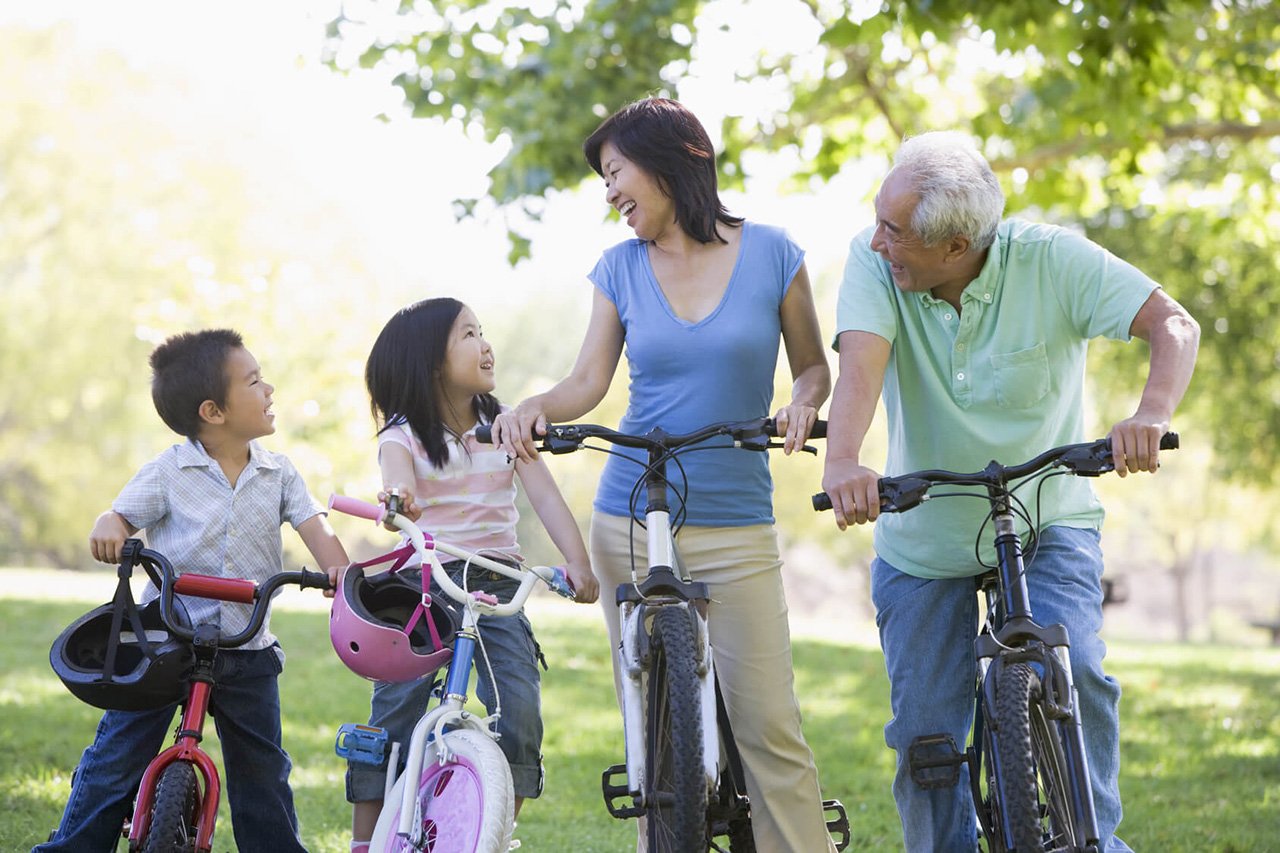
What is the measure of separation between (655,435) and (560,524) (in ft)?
1.96

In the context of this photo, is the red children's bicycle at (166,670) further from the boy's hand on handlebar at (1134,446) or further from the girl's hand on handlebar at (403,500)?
the boy's hand on handlebar at (1134,446)

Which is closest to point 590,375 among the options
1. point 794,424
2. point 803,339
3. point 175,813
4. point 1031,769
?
point 803,339

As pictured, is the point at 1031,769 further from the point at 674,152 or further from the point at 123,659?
the point at 123,659

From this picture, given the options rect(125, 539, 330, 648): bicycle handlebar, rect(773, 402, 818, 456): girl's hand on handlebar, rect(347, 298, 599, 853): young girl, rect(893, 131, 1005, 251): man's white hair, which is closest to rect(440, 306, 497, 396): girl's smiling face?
rect(347, 298, 599, 853): young girl

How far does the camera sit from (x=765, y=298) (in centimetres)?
417

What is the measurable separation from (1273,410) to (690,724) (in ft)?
63.7

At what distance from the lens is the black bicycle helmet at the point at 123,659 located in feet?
12.4

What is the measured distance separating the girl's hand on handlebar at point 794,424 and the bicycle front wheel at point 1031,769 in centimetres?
77

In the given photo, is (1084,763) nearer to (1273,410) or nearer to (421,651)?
(421,651)

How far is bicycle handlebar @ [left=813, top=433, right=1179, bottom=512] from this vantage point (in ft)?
10.9

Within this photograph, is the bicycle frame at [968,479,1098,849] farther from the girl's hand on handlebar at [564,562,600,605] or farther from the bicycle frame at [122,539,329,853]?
the bicycle frame at [122,539,329,853]

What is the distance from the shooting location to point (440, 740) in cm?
373

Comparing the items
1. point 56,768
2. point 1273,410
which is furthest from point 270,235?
point 56,768

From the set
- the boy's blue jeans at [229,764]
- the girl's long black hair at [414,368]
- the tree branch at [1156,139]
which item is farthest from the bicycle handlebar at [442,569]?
the tree branch at [1156,139]
